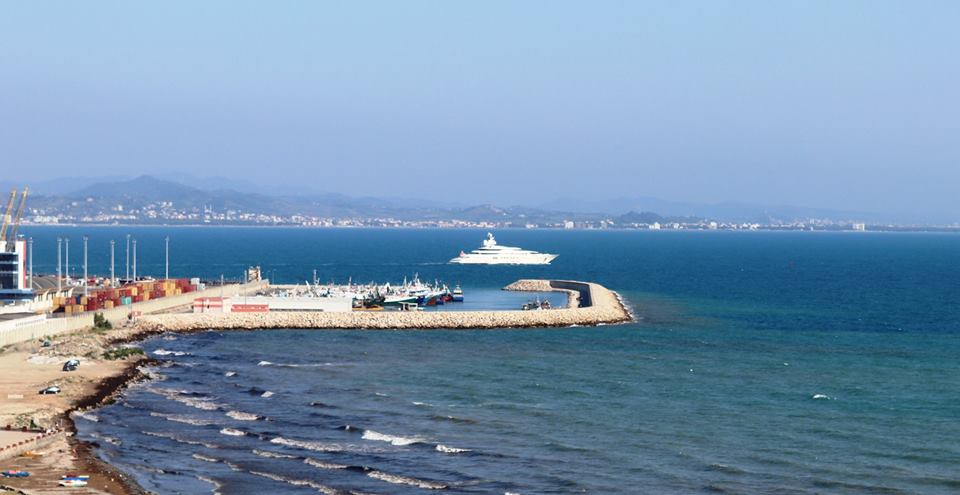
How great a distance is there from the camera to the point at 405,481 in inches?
1437

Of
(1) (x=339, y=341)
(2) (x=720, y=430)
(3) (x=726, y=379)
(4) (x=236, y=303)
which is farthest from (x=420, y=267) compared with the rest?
(2) (x=720, y=430)

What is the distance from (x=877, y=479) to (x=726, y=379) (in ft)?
69.7

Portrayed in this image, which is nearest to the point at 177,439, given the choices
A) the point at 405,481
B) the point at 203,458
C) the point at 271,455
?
the point at 203,458

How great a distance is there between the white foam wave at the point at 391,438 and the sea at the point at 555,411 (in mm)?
164

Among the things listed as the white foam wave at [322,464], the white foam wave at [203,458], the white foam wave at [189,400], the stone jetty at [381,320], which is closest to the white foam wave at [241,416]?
the white foam wave at [189,400]

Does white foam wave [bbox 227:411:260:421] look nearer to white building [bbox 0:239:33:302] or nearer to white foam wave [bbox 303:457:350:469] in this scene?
white foam wave [bbox 303:457:350:469]

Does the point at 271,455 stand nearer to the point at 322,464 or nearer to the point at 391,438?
the point at 322,464

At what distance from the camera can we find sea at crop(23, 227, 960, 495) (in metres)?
37.2

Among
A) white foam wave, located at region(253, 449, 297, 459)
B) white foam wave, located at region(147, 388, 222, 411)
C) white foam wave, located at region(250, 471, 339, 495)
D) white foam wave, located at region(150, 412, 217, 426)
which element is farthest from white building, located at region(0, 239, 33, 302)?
white foam wave, located at region(250, 471, 339, 495)

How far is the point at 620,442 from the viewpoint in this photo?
42219 millimetres

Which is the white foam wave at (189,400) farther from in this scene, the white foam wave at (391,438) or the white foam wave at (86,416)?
the white foam wave at (391,438)

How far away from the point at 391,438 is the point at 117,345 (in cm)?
3280

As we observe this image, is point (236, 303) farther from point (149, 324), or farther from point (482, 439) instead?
point (482, 439)

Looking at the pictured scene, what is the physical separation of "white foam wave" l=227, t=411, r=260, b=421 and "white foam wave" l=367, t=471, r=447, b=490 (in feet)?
34.9
